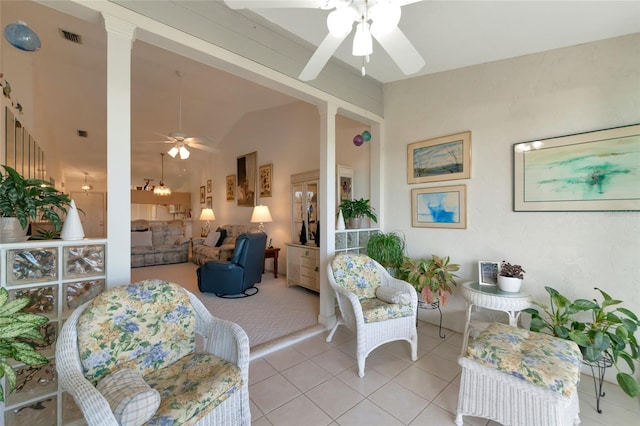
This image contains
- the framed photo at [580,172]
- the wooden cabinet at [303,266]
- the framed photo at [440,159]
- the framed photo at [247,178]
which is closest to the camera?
the framed photo at [580,172]

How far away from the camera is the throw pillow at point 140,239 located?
Answer: 6047 millimetres

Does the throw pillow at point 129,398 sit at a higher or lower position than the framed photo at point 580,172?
lower

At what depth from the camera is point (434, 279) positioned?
102 inches

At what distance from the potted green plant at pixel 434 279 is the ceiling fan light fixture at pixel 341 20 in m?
2.17

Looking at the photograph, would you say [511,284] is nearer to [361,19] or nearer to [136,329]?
[361,19]

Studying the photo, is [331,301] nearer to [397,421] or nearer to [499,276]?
[397,421]

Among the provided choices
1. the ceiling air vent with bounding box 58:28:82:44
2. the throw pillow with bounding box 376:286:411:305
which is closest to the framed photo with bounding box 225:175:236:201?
the ceiling air vent with bounding box 58:28:82:44

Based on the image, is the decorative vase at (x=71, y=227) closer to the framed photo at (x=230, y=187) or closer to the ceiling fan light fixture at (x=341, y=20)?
the ceiling fan light fixture at (x=341, y=20)

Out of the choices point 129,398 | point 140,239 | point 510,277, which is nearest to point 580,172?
point 510,277

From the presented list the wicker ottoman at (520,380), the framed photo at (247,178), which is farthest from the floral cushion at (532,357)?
the framed photo at (247,178)

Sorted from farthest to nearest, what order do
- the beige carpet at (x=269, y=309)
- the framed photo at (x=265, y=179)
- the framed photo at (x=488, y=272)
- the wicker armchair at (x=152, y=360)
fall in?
the framed photo at (x=265, y=179) → the beige carpet at (x=269, y=309) → the framed photo at (x=488, y=272) → the wicker armchair at (x=152, y=360)

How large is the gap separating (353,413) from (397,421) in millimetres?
273

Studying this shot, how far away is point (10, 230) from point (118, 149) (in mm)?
654

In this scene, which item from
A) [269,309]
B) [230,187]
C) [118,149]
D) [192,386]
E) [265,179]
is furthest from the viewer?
[230,187]
